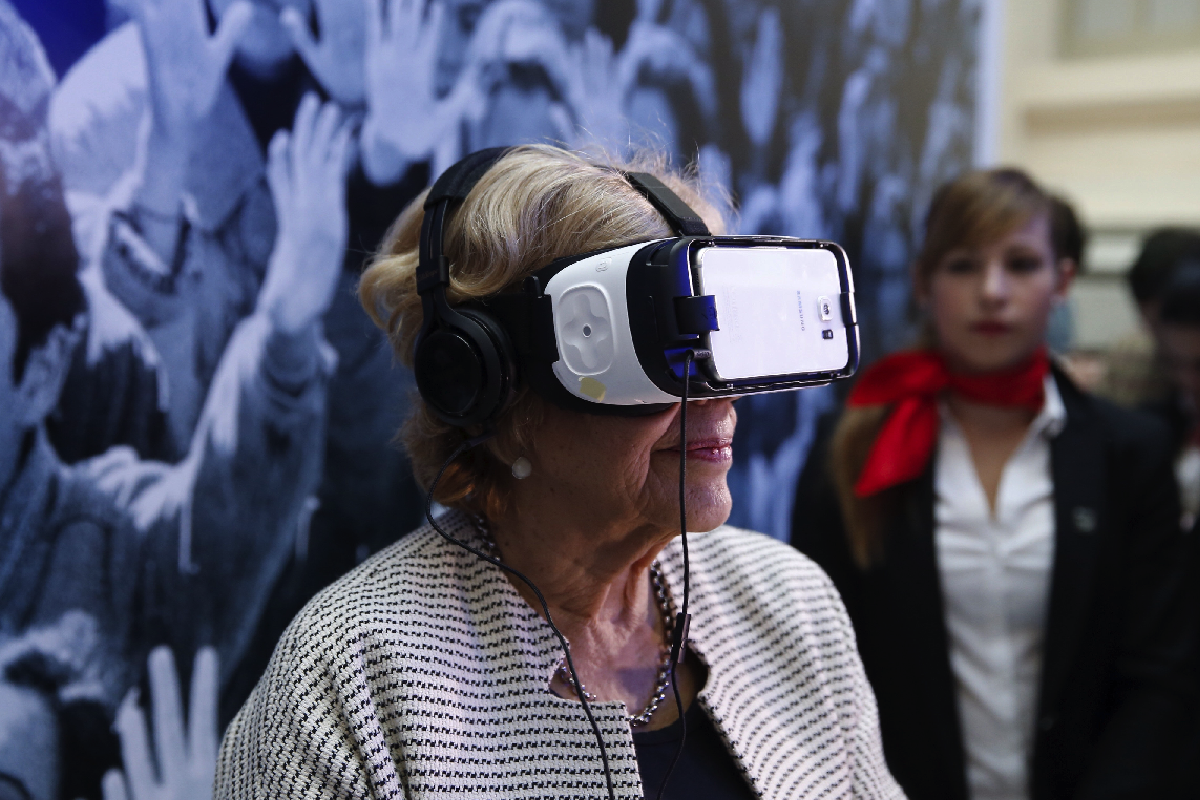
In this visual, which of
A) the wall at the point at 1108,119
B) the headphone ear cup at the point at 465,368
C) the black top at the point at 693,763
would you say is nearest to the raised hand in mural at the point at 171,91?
the headphone ear cup at the point at 465,368

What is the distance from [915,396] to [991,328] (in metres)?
0.18

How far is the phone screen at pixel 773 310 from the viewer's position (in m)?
0.89

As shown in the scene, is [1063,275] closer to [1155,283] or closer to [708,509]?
[1155,283]

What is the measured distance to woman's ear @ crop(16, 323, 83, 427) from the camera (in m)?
1.00

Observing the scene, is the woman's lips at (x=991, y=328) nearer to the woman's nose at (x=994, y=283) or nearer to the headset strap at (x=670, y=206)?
the woman's nose at (x=994, y=283)

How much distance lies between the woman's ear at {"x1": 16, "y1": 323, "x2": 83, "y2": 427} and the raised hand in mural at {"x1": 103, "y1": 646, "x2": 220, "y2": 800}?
11.6 inches

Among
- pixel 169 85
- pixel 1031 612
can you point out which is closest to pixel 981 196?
pixel 1031 612

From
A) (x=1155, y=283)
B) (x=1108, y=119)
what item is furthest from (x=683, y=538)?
(x=1108, y=119)

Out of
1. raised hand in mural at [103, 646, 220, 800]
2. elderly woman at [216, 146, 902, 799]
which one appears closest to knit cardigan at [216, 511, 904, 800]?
elderly woman at [216, 146, 902, 799]

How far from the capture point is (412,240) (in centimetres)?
112

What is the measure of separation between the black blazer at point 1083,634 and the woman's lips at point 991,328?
0.21 m

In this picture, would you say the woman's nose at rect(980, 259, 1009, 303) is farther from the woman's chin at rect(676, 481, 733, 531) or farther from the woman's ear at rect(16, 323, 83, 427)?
the woman's ear at rect(16, 323, 83, 427)

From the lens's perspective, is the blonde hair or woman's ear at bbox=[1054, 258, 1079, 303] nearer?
the blonde hair

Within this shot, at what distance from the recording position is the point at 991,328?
1.87m
